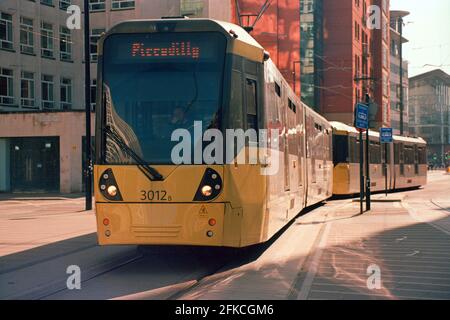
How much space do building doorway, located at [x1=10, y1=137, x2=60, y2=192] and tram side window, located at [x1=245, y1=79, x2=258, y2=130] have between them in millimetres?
29946

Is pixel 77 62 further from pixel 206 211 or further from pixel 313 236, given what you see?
pixel 206 211

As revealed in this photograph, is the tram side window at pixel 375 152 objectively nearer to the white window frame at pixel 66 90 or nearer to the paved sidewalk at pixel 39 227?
the paved sidewalk at pixel 39 227

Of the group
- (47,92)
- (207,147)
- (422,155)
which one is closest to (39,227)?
Answer: (207,147)

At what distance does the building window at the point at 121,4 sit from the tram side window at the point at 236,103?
131 feet

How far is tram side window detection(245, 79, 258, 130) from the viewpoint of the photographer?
10.0m

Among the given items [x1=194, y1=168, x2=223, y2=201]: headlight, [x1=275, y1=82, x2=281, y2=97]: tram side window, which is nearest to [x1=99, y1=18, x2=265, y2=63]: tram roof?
[x1=194, y1=168, x2=223, y2=201]: headlight

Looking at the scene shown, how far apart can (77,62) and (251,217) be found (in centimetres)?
4120

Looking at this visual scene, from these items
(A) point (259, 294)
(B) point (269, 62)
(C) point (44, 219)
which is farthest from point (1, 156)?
(A) point (259, 294)

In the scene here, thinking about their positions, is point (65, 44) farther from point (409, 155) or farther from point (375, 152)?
point (375, 152)

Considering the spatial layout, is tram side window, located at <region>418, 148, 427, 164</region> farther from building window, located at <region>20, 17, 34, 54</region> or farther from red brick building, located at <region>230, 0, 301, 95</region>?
building window, located at <region>20, 17, 34, 54</region>

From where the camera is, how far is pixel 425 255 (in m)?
11.5

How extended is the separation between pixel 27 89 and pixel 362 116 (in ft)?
96.6

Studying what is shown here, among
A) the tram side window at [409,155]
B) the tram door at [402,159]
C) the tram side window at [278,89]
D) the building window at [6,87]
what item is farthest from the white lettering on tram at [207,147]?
the building window at [6,87]

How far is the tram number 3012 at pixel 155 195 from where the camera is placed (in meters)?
9.40
